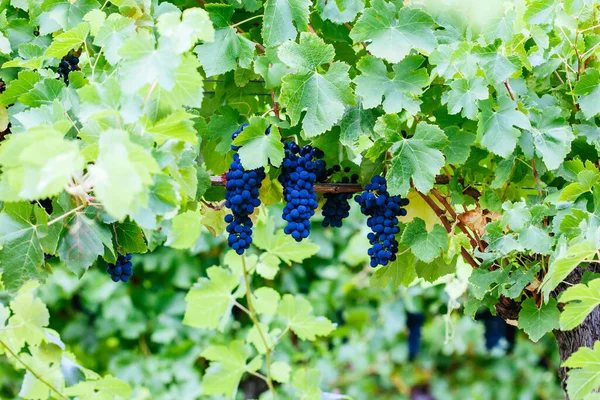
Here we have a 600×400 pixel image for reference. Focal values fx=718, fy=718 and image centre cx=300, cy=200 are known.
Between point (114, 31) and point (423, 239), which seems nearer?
point (114, 31)

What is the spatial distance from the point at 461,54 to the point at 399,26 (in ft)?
0.35

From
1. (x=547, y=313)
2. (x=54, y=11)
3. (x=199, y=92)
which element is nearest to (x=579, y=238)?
(x=547, y=313)

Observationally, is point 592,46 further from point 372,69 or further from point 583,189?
point 372,69

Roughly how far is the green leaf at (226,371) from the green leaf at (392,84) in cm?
74

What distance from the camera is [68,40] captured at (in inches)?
44.1

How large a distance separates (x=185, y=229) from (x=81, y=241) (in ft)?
0.96

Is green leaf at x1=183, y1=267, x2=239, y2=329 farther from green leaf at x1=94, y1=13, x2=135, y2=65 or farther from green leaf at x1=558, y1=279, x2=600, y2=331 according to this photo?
green leaf at x1=558, y1=279, x2=600, y2=331

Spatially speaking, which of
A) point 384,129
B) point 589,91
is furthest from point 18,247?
point 589,91

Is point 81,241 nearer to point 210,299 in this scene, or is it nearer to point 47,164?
point 47,164

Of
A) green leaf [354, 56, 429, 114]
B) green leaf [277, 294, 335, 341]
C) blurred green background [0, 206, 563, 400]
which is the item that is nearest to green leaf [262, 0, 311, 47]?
green leaf [354, 56, 429, 114]

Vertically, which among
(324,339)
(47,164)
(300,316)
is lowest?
(324,339)

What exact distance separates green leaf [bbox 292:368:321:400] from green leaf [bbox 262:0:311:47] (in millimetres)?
804

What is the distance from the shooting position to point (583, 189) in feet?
3.64

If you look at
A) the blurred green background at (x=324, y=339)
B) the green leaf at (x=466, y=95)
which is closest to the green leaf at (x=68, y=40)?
the green leaf at (x=466, y=95)
